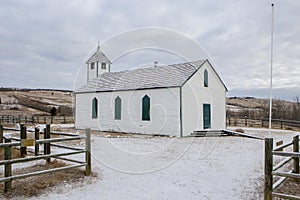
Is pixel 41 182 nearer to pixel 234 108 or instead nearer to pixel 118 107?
pixel 118 107

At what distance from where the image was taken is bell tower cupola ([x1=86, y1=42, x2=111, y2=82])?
25.7 meters

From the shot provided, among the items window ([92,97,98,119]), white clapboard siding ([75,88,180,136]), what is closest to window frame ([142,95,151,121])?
white clapboard siding ([75,88,180,136])

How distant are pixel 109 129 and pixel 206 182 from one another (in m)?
13.8

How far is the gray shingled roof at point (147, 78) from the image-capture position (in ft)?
55.8

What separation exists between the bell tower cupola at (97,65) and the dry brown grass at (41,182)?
1920 cm

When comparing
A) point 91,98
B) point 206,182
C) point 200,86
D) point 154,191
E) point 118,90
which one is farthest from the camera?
point 91,98

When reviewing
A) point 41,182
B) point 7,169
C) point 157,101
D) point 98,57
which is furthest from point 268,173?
point 98,57

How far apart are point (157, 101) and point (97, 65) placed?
428 inches

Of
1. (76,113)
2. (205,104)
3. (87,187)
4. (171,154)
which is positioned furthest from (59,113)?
(87,187)

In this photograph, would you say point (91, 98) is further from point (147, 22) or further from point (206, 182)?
point (206, 182)

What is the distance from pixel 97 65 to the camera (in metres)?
25.7

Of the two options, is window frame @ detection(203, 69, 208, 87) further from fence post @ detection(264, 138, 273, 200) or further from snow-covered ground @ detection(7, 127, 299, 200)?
fence post @ detection(264, 138, 273, 200)

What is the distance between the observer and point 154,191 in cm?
537

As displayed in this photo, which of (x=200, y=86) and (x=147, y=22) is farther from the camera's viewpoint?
(x=200, y=86)
